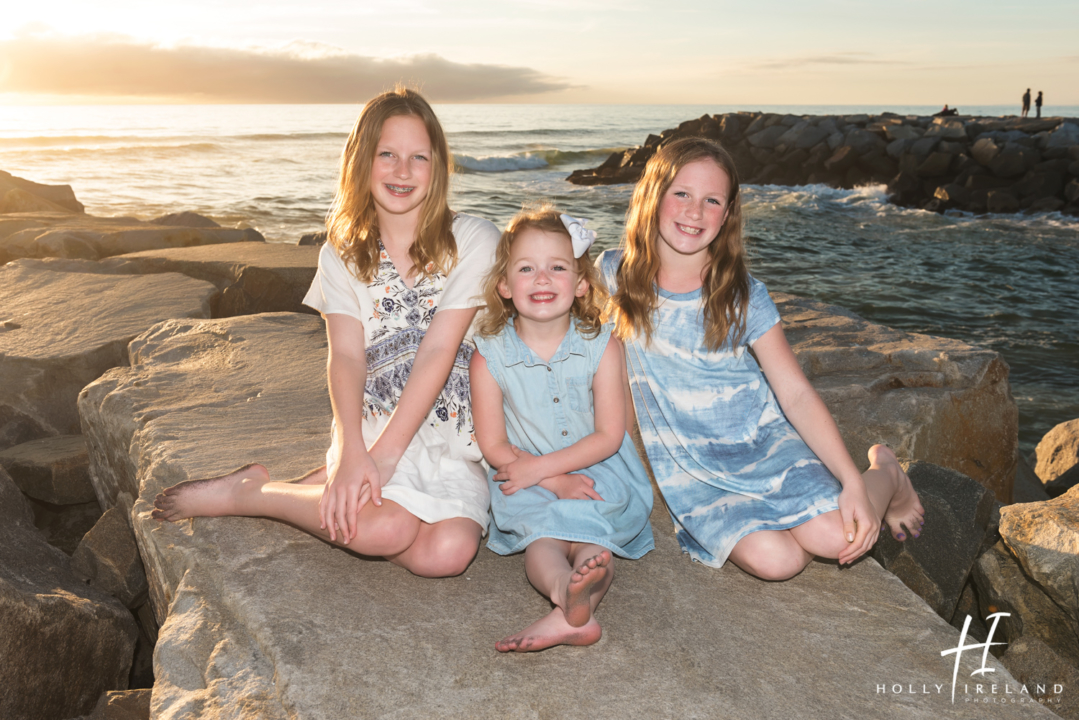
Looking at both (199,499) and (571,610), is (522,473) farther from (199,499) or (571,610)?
(199,499)

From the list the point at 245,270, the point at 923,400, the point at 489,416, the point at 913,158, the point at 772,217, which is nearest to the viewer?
the point at 489,416

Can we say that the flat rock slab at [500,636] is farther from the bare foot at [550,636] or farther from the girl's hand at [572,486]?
the girl's hand at [572,486]

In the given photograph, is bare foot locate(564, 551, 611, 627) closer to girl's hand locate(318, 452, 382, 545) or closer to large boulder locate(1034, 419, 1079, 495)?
girl's hand locate(318, 452, 382, 545)

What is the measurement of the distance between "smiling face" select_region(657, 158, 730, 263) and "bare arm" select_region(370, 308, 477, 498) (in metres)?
0.67

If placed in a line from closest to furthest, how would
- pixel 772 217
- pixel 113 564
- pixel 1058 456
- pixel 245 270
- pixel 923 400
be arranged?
pixel 113 564
pixel 923 400
pixel 1058 456
pixel 245 270
pixel 772 217

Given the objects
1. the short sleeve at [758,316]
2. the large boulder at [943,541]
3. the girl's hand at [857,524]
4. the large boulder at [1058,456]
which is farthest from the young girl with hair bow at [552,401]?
the large boulder at [1058,456]

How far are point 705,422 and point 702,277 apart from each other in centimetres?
46

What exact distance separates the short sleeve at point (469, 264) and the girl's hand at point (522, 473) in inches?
19.3

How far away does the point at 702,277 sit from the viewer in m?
2.39

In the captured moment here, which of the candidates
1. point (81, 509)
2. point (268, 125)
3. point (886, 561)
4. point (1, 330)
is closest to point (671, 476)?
point (886, 561)

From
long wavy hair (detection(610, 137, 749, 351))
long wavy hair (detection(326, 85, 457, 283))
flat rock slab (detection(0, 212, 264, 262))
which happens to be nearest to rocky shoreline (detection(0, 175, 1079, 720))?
long wavy hair (detection(610, 137, 749, 351))

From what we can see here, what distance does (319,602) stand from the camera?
1.90 metres

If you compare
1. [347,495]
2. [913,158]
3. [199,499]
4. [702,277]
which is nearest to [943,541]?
[702,277]

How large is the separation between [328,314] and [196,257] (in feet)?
12.2
